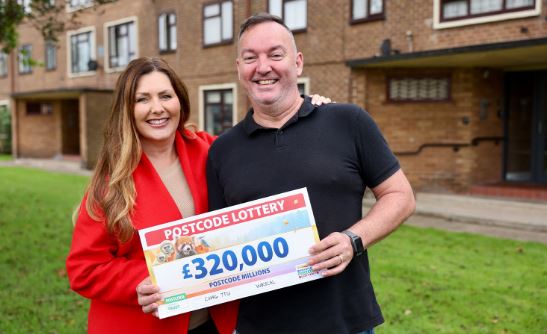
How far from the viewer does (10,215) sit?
9953 millimetres

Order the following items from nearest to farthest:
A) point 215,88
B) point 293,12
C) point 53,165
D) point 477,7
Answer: point 477,7
point 293,12
point 215,88
point 53,165

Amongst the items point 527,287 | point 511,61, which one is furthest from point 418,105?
point 527,287

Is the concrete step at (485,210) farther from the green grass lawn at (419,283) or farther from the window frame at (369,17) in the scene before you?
the window frame at (369,17)

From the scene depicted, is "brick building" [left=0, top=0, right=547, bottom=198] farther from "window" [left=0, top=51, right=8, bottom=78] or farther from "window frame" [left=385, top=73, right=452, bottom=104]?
"window" [left=0, top=51, right=8, bottom=78]

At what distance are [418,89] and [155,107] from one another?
37.2 feet

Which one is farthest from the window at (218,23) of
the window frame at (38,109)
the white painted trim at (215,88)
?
the window frame at (38,109)

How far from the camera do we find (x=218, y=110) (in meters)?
17.7

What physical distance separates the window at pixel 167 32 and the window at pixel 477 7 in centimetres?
1022

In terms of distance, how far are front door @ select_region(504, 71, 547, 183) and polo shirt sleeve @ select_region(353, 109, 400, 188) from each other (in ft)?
39.1

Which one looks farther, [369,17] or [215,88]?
[215,88]

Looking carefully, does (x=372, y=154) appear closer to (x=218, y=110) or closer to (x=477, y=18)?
(x=477, y=18)

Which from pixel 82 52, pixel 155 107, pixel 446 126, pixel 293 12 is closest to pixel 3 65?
pixel 82 52

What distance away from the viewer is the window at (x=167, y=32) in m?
19.0

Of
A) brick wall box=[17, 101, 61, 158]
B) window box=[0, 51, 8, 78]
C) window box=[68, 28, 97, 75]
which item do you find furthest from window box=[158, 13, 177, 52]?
window box=[0, 51, 8, 78]
